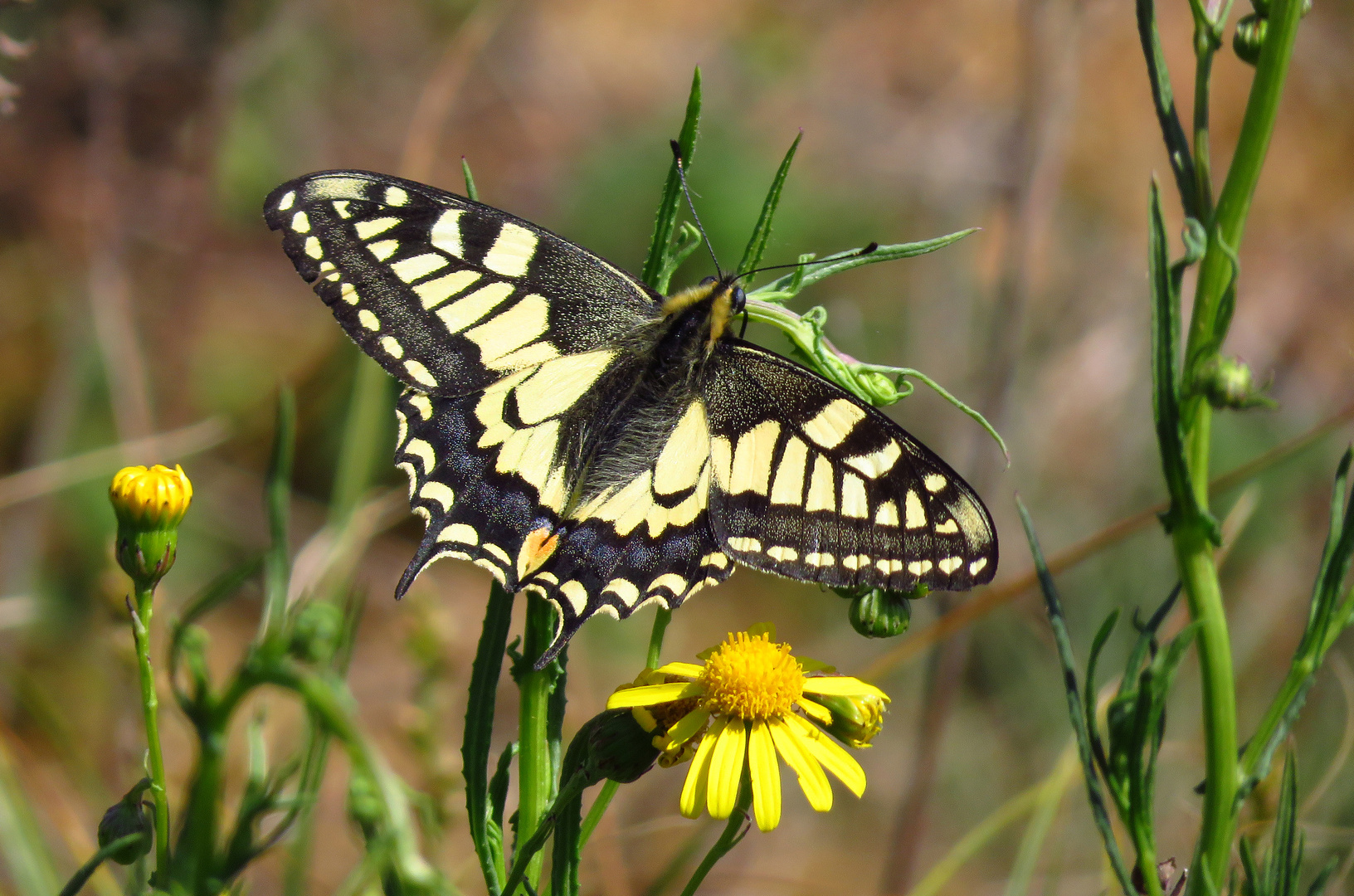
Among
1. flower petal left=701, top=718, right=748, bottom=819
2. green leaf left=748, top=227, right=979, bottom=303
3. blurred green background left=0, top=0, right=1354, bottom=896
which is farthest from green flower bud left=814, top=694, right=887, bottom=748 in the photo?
blurred green background left=0, top=0, right=1354, bottom=896

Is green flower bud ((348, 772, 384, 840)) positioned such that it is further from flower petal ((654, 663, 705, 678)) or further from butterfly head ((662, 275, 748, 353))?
butterfly head ((662, 275, 748, 353))

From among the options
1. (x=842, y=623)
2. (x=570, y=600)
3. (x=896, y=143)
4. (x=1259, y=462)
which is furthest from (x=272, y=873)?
(x=896, y=143)

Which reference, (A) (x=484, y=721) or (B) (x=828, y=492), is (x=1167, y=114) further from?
(A) (x=484, y=721)

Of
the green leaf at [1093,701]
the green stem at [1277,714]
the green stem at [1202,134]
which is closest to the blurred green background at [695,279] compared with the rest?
the green leaf at [1093,701]

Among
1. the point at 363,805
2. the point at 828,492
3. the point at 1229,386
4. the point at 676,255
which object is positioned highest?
the point at 676,255

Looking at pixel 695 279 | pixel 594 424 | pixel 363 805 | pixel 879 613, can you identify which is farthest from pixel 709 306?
pixel 695 279

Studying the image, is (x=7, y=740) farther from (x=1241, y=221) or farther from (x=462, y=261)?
(x=1241, y=221)

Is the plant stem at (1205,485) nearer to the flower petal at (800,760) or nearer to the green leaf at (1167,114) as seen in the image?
the green leaf at (1167,114)

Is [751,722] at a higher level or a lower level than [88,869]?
higher

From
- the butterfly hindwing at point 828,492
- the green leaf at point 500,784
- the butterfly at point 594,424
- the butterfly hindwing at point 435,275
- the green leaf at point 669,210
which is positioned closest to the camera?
the green leaf at point 500,784
